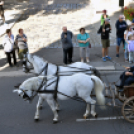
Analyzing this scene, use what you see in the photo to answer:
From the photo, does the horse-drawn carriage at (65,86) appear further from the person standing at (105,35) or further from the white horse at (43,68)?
the person standing at (105,35)

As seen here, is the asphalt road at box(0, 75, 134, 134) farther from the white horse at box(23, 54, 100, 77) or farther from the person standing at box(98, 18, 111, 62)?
the person standing at box(98, 18, 111, 62)

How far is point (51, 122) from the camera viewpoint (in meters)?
6.45

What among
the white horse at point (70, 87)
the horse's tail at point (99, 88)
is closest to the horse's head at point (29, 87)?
the white horse at point (70, 87)

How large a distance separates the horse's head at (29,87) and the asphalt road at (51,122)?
38.6 inches

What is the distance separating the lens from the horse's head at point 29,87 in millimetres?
5699

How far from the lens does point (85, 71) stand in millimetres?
6531

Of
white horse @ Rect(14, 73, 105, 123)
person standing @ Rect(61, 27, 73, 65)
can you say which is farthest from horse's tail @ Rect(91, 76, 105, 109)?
person standing @ Rect(61, 27, 73, 65)

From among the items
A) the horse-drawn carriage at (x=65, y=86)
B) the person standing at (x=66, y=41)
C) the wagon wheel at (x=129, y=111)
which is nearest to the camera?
the wagon wheel at (x=129, y=111)

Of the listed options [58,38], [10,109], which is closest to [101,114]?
[10,109]

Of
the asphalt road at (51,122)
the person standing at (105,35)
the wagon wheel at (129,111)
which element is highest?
the person standing at (105,35)

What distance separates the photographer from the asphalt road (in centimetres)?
606

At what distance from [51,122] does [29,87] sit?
130 centimetres

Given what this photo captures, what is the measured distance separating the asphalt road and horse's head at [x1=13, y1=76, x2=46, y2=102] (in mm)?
981

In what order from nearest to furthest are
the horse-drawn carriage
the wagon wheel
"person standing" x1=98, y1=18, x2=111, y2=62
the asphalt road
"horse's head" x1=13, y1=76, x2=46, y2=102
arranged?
"horse's head" x1=13, y1=76, x2=46, y2=102 < the wagon wheel < the horse-drawn carriage < the asphalt road < "person standing" x1=98, y1=18, x2=111, y2=62
